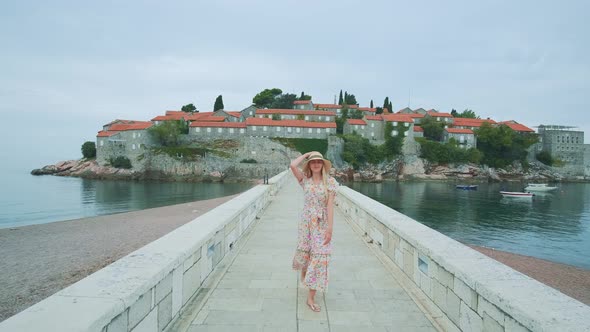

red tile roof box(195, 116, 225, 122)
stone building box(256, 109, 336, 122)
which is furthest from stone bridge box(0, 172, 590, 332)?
stone building box(256, 109, 336, 122)

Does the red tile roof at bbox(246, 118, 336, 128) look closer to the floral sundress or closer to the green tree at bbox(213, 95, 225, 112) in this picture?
the green tree at bbox(213, 95, 225, 112)

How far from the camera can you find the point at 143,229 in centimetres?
1941

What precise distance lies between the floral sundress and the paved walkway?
378mm

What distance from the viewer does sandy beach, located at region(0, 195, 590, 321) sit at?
426 inches

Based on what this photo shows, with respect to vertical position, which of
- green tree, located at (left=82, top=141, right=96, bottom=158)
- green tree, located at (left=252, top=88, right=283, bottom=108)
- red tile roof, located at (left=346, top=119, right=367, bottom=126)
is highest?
green tree, located at (left=252, top=88, right=283, bottom=108)

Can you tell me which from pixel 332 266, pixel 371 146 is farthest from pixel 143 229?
pixel 371 146

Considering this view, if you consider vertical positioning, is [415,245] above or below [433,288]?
above

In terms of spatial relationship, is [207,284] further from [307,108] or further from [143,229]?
[307,108]

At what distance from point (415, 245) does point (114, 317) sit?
371 centimetres

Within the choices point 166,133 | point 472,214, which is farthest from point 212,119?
point 472,214

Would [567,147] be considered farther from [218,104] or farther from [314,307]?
[314,307]

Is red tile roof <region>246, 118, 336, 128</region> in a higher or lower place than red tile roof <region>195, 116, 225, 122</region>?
lower

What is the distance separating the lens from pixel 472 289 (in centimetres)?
325

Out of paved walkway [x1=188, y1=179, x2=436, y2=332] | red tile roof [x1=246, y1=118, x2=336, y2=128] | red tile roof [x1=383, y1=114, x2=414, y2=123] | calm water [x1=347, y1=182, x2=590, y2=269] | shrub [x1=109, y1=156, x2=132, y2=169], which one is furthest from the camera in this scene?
red tile roof [x1=383, y1=114, x2=414, y2=123]
